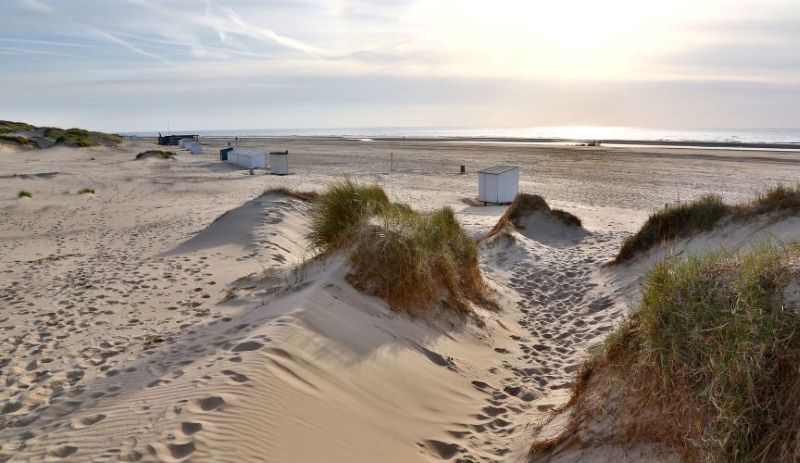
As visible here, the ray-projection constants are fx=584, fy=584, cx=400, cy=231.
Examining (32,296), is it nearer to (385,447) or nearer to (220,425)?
(220,425)

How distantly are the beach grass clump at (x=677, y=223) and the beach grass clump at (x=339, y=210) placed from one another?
13.5 ft

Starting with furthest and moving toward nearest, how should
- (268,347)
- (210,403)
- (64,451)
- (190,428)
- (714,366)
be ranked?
(268,347) → (210,403) → (190,428) → (64,451) → (714,366)

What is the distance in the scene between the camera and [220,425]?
12.5ft

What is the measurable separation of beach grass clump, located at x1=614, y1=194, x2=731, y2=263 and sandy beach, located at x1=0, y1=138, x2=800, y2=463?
0.48 meters

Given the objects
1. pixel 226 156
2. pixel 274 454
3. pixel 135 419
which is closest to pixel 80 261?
pixel 135 419

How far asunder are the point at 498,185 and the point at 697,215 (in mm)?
9883

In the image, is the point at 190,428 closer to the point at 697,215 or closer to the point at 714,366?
the point at 714,366

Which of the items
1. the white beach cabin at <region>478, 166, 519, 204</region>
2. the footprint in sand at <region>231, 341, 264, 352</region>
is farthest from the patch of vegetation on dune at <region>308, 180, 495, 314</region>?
the white beach cabin at <region>478, 166, 519, 204</region>

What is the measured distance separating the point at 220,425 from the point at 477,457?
183cm

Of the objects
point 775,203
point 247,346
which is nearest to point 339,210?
point 247,346

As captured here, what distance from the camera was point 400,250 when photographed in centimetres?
679

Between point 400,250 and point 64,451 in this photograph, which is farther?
point 400,250

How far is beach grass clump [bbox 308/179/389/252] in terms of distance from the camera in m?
8.18

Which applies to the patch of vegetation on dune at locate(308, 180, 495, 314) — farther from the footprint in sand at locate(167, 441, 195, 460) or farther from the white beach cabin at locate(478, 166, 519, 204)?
the white beach cabin at locate(478, 166, 519, 204)
